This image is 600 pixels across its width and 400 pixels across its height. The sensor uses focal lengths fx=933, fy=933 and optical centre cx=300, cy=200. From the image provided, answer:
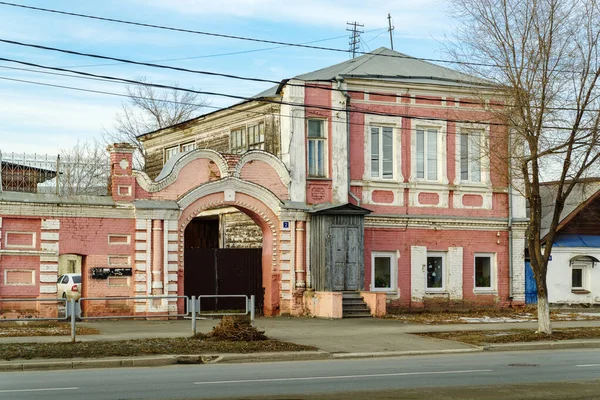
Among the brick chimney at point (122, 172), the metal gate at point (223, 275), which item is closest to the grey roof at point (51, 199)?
the brick chimney at point (122, 172)

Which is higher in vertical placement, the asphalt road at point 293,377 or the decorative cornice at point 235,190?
the decorative cornice at point 235,190

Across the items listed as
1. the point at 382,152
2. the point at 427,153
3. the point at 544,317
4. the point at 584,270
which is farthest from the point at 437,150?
the point at 544,317

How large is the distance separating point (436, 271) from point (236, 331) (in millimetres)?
13617

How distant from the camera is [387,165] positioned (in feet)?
102

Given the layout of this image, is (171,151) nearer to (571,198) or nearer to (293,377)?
(571,198)

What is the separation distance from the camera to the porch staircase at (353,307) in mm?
28688

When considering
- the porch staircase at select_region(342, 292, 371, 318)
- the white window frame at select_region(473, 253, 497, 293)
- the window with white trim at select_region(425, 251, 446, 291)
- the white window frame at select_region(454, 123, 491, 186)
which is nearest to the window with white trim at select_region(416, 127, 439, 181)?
the white window frame at select_region(454, 123, 491, 186)

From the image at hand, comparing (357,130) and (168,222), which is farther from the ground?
(357,130)

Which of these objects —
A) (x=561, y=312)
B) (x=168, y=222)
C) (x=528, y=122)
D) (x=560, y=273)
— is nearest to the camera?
(x=528, y=122)

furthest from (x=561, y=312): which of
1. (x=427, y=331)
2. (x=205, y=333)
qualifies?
(x=205, y=333)

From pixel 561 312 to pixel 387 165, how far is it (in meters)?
8.19

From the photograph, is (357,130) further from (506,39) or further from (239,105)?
(506,39)

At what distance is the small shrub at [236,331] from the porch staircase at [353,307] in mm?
8542

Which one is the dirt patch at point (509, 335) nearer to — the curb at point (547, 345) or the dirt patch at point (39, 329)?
the curb at point (547, 345)
